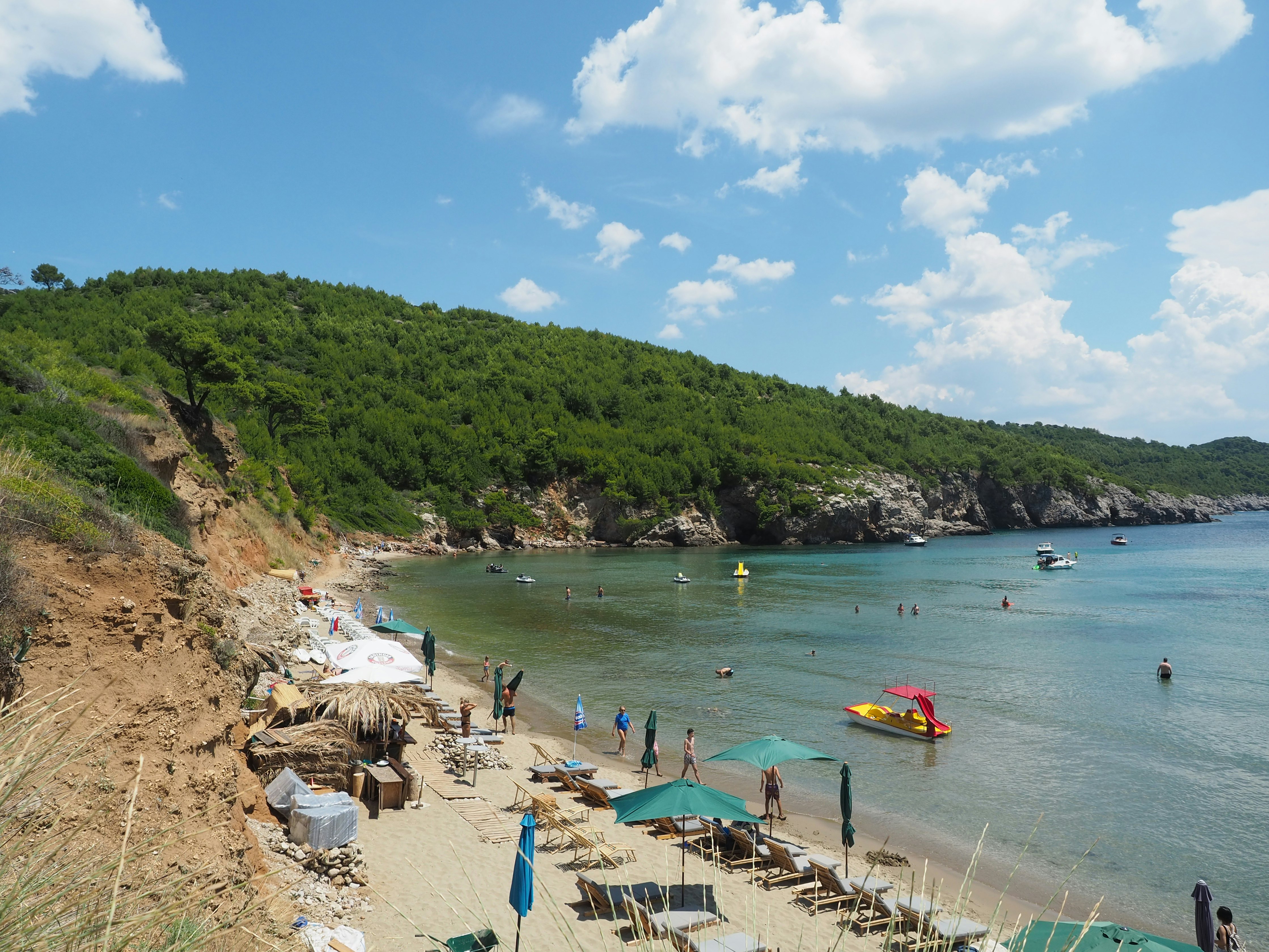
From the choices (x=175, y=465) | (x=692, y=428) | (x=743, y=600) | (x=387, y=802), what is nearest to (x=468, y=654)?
(x=175, y=465)

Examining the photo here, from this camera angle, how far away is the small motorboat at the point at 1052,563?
6506 cm

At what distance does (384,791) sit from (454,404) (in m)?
84.6

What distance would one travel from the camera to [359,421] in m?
83.8

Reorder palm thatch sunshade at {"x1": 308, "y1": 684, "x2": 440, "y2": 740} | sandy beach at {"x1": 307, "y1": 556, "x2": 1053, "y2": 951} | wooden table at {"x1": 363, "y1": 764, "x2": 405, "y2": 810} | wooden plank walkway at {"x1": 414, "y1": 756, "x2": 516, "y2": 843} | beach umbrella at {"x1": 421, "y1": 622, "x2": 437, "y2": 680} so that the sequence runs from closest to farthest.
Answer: sandy beach at {"x1": 307, "y1": 556, "x2": 1053, "y2": 951}
wooden plank walkway at {"x1": 414, "y1": 756, "x2": 516, "y2": 843}
wooden table at {"x1": 363, "y1": 764, "x2": 405, "y2": 810}
palm thatch sunshade at {"x1": 308, "y1": 684, "x2": 440, "y2": 740}
beach umbrella at {"x1": 421, "y1": 622, "x2": 437, "y2": 680}

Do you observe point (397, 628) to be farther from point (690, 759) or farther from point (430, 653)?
point (690, 759)

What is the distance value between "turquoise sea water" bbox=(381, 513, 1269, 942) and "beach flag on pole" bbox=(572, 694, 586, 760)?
44cm

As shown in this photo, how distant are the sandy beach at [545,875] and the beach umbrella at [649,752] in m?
0.32

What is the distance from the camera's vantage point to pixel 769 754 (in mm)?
13516

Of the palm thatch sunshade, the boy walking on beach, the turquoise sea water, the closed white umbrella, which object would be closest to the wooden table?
the palm thatch sunshade

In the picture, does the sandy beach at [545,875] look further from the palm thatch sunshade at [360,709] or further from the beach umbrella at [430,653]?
the beach umbrella at [430,653]

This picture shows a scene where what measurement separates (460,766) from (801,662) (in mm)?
16995

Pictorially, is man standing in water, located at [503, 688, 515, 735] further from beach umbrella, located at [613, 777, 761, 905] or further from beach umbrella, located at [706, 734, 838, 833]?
beach umbrella, located at [613, 777, 761, 905]

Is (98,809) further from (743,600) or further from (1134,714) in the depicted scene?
(743,600)

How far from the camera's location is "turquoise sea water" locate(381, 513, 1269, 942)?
46.8ft
